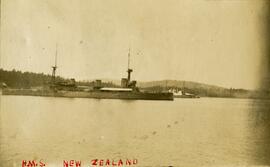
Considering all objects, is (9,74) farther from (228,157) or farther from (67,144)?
(228,157)

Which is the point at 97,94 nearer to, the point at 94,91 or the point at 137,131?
the point at 94,91

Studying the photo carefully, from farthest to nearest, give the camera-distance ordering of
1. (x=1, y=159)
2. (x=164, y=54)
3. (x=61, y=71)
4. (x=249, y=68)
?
1. (x=249, y=68)
2. (x=164, y=54)
3. (x=61, y=71)
4. (x=1, y=159)

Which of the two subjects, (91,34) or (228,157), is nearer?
(91,34)

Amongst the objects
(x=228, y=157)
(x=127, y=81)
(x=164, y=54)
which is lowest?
(x=228, y=157)

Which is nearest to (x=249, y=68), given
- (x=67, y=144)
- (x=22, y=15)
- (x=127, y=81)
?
(x=127, y=81)

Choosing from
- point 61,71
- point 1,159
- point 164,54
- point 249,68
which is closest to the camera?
point 1,159

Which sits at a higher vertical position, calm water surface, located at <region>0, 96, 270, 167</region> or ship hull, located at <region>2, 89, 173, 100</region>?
ship hull, located at <region>2, 89, 173, 100</region>
